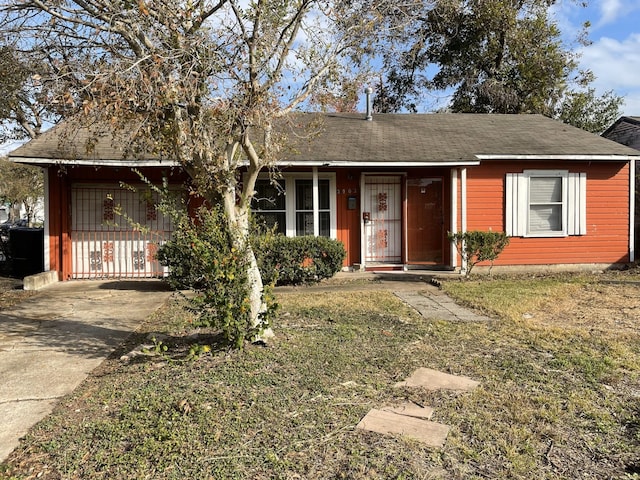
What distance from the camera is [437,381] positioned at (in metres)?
3.98

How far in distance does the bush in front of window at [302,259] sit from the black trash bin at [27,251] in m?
6.41

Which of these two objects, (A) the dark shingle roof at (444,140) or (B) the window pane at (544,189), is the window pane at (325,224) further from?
(B) the window pane at (544,189)

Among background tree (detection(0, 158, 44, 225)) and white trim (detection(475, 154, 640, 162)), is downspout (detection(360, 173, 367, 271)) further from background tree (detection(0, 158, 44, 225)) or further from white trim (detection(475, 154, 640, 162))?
background tree (detection(0, 158, 44, 225))

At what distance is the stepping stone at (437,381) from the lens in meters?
3.85

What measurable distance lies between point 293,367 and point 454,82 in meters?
20.1

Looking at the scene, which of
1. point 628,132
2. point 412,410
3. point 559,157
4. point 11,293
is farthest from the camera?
point 628,132

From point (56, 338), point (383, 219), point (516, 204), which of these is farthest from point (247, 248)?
point (516, 204)

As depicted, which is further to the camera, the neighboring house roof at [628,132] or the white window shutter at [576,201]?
the neighboring house roof at [628,132]

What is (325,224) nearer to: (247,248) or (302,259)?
(302,259)

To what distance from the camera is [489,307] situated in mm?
6891

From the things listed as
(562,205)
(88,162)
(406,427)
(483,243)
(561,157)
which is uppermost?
(561,157)

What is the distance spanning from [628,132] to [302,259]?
14688 millimetres

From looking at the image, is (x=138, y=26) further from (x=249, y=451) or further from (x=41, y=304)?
(x=41, y=304)

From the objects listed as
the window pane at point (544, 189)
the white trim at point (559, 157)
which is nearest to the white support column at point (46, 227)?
the white trim at point (559, 157)
